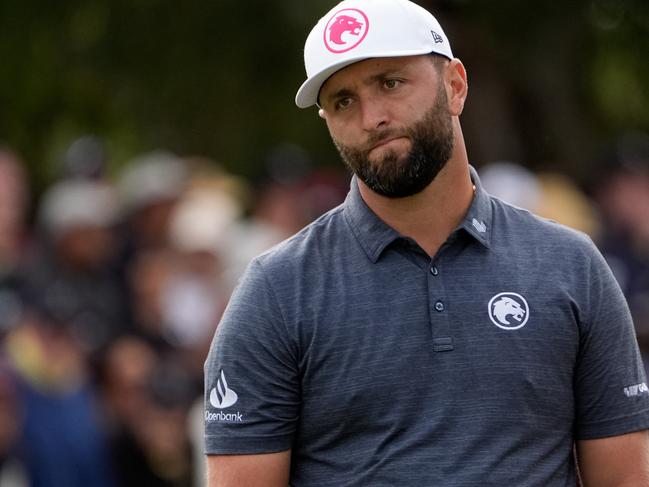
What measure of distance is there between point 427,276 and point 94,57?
8.40 meters

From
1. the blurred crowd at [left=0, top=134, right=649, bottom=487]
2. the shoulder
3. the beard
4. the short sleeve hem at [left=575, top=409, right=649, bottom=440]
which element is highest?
the beard

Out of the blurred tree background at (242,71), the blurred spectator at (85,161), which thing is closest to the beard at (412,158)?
the blurred tree background at (242,71)

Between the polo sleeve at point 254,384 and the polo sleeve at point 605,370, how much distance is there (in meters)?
0.75

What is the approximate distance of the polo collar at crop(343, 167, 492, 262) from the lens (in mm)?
4227

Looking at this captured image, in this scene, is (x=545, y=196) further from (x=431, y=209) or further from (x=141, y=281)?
(x=431, y=209)

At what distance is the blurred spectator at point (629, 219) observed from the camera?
906 centimetres

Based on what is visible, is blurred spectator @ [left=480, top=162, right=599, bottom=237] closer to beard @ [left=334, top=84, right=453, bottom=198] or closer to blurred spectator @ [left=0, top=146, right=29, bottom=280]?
blurred spectator @ [left=0, top=146, right=29, bottom=280]

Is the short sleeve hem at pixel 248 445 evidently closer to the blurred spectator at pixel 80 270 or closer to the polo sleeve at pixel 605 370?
the polo sleeve at pixel 605 370

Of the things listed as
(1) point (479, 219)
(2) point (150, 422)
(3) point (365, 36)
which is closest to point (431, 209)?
(1) point (479, 219)

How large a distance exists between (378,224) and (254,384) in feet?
1.75

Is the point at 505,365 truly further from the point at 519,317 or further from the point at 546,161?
the point at 546,161

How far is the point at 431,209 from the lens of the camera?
4.30m

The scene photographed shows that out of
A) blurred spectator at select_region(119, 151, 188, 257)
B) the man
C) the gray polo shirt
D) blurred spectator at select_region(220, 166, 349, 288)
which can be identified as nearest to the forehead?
the man

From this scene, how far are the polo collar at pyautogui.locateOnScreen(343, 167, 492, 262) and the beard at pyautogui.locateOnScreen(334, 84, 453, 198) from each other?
0.09 meters
